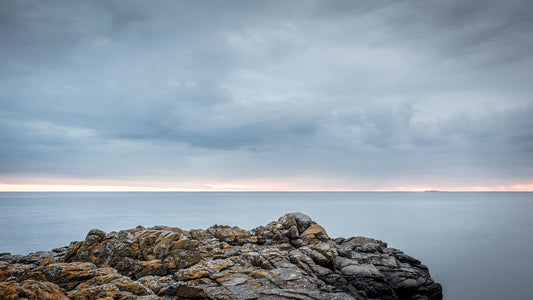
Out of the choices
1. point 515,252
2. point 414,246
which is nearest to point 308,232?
point 414,246

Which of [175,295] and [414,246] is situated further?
[414,246]

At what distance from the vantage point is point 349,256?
26.5m

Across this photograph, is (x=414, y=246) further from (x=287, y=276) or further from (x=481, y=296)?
(x=287, y=276)

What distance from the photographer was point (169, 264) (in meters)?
20.9

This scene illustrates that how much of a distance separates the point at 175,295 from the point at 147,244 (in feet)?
25.9

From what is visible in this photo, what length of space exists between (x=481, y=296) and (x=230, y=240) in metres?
24.2

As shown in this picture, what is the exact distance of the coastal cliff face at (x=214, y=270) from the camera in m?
16.2

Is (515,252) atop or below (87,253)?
below

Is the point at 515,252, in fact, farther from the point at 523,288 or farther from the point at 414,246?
the point at 523,288

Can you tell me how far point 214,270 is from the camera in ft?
64.6

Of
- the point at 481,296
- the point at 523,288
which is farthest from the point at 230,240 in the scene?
the point at 523,288

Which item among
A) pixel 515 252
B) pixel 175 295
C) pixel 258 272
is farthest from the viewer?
pixel 515 252

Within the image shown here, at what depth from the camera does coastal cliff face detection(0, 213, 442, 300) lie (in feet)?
53.3

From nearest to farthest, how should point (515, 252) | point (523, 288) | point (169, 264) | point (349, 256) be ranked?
point (169, 264)
point (349, 256)
point (523, 288)
point (515, 252)
